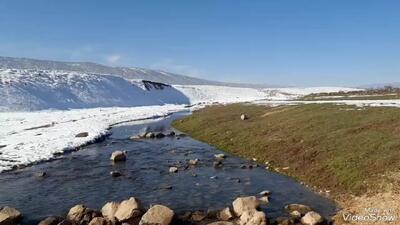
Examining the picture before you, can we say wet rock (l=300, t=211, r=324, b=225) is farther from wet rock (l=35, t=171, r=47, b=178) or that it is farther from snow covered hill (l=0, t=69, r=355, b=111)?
snow covered hill (l=0, t=69, r=355, b=111)

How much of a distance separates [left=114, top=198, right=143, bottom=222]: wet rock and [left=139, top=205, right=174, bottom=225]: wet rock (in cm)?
80

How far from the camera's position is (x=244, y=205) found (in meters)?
21.5

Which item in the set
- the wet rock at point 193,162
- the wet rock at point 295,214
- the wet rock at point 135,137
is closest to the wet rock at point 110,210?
the wet rock at point 295,214

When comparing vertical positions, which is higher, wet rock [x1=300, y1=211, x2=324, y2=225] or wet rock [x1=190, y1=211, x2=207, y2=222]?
wet rock [x1=300, y1=211, x2=324, y2=225]

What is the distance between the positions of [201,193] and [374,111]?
24.2 m

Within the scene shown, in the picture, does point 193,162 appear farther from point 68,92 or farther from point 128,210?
point 68,92

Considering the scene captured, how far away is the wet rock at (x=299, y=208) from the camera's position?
842 inches

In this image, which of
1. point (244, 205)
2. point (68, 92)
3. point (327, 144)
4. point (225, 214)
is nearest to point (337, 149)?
point (327, 144)

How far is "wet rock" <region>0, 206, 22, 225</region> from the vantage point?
65.9 feet

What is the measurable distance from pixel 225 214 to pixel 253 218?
198 centimetres

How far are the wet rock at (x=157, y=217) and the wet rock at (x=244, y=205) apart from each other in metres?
3.66

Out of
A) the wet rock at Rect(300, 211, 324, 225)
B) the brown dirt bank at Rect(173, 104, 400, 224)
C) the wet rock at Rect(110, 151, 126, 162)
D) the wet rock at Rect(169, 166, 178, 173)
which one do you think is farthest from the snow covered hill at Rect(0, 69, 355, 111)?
the wet rock at Rect(300, 211, 324, 225)

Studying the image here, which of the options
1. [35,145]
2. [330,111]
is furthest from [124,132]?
[330,111]

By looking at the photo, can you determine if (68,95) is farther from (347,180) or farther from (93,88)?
(347,180)
